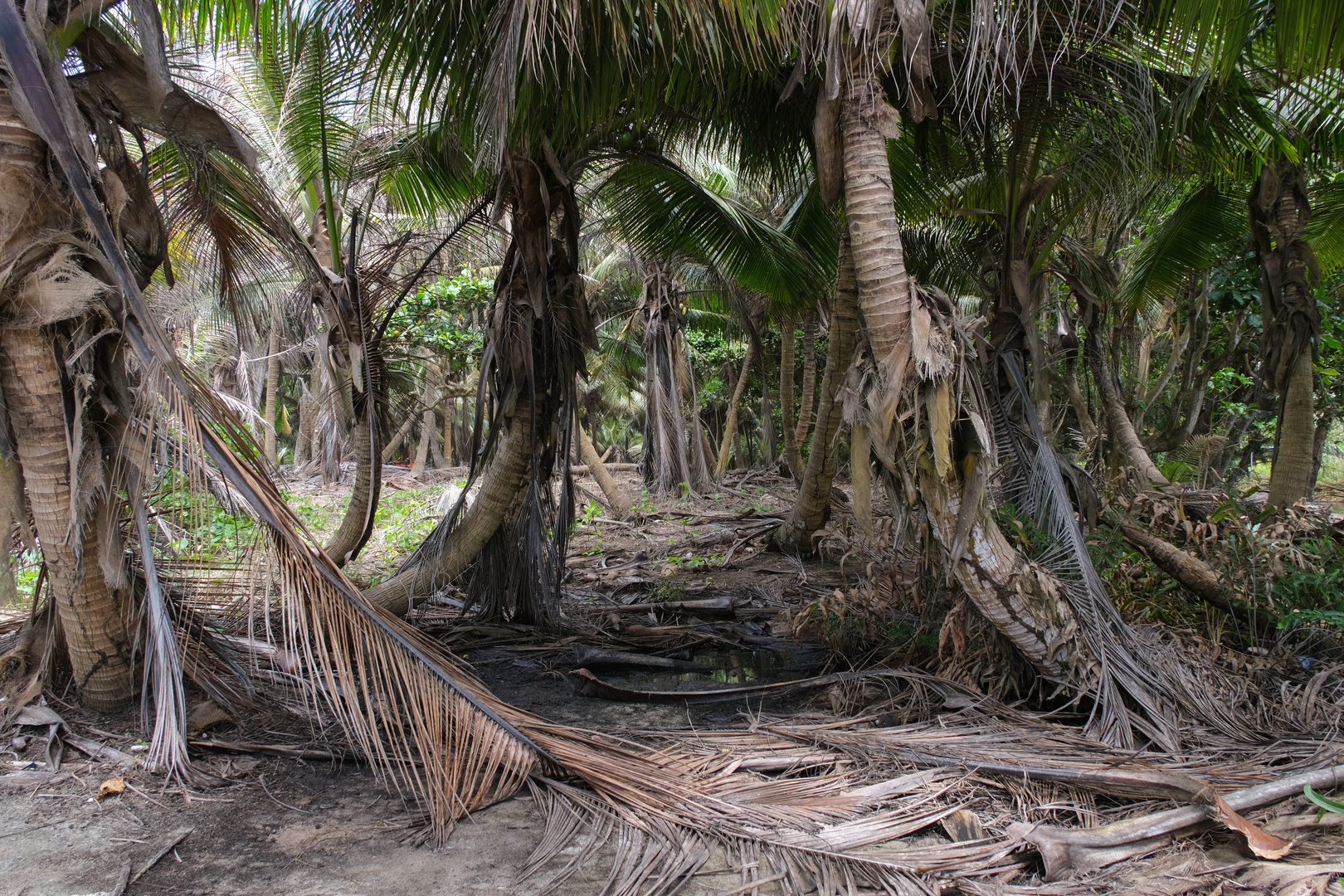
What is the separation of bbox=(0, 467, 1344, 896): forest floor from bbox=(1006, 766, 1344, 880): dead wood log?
82 mm

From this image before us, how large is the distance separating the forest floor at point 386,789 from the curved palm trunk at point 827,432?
0.55 m

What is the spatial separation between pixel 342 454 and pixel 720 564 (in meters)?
10.7

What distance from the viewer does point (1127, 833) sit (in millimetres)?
2416

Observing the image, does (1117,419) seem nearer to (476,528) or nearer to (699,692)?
(699,692)

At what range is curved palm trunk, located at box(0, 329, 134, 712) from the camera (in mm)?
2762

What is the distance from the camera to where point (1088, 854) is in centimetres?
235

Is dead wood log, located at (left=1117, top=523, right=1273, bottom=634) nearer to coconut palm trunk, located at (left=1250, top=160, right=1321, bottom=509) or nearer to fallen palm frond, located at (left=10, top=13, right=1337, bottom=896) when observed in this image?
fallen palm frond, located at (left=10, top=13, right=1337, bottom=896)

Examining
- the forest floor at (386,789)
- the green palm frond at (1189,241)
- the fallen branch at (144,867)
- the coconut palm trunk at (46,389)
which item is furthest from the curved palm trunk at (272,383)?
the green palm frond at (1189,241)

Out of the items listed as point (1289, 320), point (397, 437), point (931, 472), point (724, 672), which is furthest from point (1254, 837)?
point (397, 437)

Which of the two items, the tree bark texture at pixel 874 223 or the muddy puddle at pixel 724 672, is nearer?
the tree bark texture at pixel 874 223

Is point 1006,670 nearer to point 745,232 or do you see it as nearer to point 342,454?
point 745,232

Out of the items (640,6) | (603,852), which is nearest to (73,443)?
(603,852)

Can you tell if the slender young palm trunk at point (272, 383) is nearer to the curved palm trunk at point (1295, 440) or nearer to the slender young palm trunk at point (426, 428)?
the slender young palm trunk at point (426, 428)

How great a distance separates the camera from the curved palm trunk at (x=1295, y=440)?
5.50m
